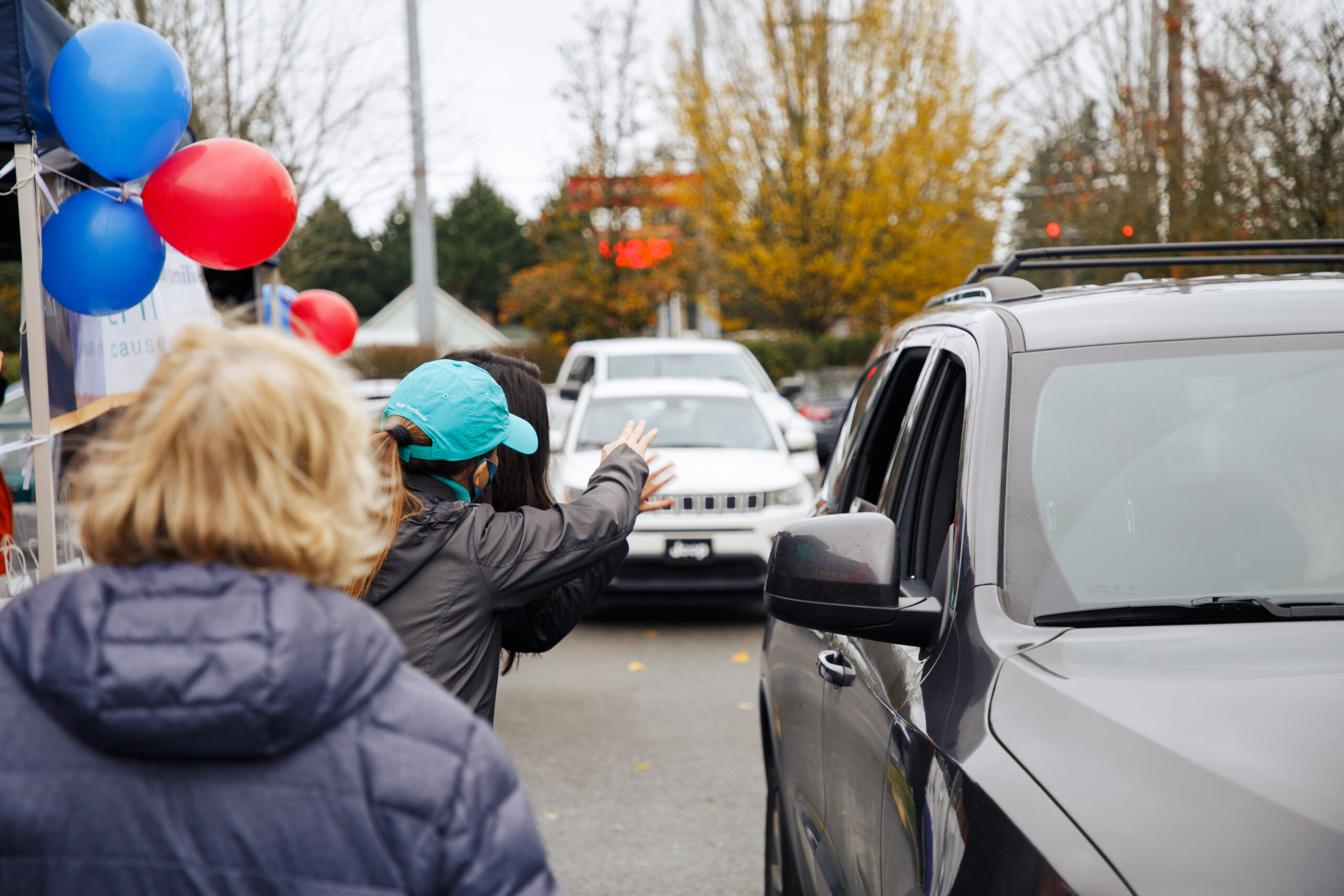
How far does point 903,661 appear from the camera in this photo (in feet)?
7.38

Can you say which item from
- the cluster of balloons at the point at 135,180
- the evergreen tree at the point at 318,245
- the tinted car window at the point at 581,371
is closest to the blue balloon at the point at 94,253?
the cluster of balloons at the point at 135,180

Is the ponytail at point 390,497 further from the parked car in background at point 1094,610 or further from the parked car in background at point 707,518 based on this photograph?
the parked car in background at point 707,518

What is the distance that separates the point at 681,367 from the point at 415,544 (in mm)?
11177

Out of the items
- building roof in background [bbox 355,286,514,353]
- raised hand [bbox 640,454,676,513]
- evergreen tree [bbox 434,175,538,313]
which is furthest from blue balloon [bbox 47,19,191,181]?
evergreen tree [bbox 434,175,538,313]

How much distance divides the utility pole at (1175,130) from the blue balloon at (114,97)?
998 cm

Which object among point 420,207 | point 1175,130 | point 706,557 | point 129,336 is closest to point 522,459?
point 129,336

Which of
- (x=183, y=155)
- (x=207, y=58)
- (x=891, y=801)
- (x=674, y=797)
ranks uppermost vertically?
(x=207, y=58)

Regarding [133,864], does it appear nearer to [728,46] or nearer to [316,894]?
[316,894]

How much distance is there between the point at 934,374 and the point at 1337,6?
7736 millimetres

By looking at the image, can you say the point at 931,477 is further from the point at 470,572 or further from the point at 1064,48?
the point at 1064,48

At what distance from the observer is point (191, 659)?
111 centimetres

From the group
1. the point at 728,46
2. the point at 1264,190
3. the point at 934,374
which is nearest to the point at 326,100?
the point at 1264,190

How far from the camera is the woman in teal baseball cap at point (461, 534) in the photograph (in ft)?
6.98

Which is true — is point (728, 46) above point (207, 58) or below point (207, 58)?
above
